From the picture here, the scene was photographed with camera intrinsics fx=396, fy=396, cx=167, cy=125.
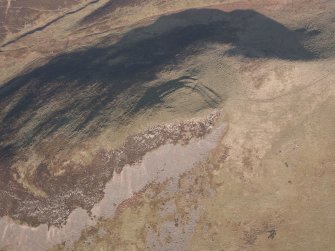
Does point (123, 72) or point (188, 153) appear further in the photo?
point (123, 72)

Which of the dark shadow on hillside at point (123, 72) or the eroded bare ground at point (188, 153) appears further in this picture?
the dark shadow on hillside at point (123, 72)

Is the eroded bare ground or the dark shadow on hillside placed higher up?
the dark shadow on hillside

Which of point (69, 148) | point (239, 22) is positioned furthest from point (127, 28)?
point (69, 148)

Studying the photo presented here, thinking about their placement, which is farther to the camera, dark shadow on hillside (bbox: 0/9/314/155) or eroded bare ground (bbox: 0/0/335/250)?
dark shadow on hillside (bbox: 0/9/314/155)

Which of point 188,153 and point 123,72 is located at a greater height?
point 123,72

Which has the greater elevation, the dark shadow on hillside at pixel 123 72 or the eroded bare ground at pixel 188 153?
the dark shadow on hillside at pixel 123 72
